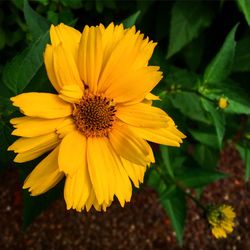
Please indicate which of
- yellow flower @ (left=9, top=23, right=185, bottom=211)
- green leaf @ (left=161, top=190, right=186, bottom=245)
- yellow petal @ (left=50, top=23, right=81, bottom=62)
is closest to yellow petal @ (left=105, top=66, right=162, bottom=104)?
yellow flower @ (left=9, top=23, right=185, bottom=211)

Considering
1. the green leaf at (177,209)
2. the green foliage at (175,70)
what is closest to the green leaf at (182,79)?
the green foliage at (175,70)

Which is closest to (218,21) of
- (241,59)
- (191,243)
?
(241,59)

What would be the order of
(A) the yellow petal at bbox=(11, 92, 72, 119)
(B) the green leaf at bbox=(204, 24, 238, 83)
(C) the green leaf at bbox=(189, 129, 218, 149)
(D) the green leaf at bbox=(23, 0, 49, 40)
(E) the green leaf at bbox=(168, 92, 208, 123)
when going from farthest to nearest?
(C) the green leaf at bbox=(189, 129, 218, 149) → (E) the green leaf at bbox=(168, 92, 208, 123) → (B) the green leaf at bbox=(204, 24, 238, 83) → (D) the green leaf at bbox=(23, 0, 49, 40) → (A) the yellow petal at bbox=(11, 92, 72, 119)

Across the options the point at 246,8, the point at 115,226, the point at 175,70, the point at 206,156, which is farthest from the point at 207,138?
the point at 115,226

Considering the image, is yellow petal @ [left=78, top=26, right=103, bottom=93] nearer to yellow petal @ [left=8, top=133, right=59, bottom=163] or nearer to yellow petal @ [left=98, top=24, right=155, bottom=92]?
yellow petal @ [left=98, top=24, right=155, bottom=92]

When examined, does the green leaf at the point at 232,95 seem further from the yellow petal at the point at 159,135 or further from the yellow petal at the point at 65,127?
the yellow petal at the point at 65,127

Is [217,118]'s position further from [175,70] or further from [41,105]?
[41,105]

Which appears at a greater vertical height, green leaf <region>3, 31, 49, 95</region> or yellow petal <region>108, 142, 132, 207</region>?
green leaf <region>3, 31, 49, 95</region>

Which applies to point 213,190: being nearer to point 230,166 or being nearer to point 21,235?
point 230,166
